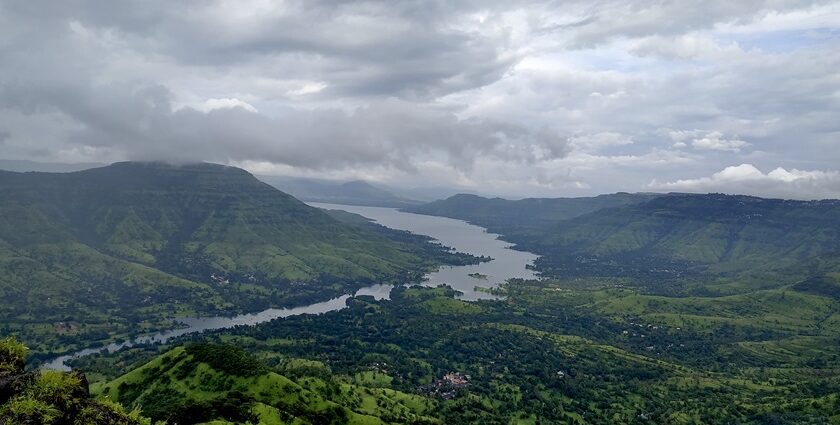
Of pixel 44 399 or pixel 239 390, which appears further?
pixel 239 390

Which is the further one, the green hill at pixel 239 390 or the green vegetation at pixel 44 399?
the green hill at pixel 239 390

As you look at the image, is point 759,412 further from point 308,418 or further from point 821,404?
point 308,418

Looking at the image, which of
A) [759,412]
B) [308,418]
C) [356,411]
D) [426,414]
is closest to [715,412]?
[759,412]

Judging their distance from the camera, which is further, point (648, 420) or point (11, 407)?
point (648, 420)

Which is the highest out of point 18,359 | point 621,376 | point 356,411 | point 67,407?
point 18,359

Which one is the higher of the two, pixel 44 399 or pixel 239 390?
pixel 44 399

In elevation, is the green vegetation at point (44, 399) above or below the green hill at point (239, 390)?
above

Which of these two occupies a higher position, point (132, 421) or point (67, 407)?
point (67, 407)

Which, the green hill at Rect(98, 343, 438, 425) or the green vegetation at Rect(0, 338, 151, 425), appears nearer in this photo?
the green vegetation at Rect(0, 338, 151, 425)
